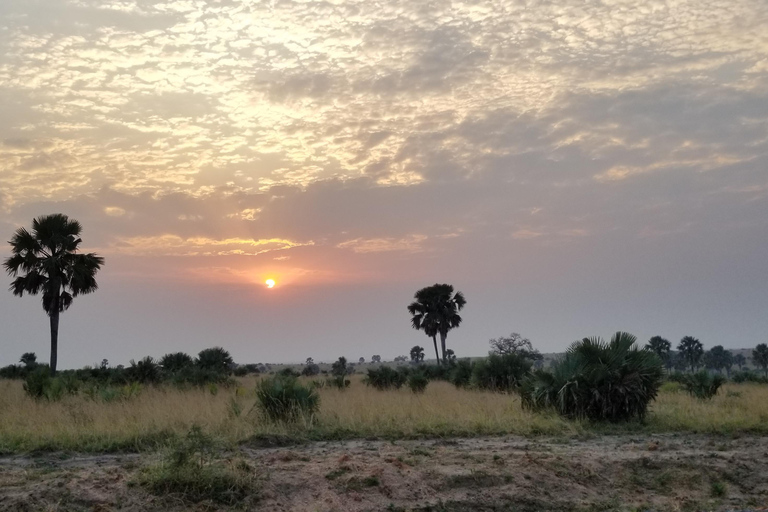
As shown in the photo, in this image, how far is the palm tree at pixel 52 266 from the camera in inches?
1232

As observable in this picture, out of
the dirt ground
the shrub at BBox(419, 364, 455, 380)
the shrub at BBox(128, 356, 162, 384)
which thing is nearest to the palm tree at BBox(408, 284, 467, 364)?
the shrub at BBox(419, 364, 455, 380)

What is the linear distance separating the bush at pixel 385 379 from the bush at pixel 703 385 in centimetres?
1223

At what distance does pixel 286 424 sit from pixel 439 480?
18.1ft

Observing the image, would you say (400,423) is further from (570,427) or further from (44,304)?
(44,304)

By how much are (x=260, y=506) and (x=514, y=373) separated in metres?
18.6

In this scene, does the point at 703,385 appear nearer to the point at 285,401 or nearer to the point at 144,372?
the point at 285,401

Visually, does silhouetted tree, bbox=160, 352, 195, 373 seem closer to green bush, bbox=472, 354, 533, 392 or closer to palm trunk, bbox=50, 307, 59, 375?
palm trunk, bbox=50, 307, 59, 375

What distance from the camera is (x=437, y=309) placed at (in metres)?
64.9

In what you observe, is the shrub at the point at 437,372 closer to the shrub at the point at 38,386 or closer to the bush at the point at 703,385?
the bush at the point at 703,385

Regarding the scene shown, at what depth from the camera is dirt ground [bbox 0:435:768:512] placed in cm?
874

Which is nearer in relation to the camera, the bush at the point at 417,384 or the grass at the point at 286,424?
the grass at the point at 286,424

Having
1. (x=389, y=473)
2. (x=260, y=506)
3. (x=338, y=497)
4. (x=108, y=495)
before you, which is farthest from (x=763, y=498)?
(x=108, y=495)

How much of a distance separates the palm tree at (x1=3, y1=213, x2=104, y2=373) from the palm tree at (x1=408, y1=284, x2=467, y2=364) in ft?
125

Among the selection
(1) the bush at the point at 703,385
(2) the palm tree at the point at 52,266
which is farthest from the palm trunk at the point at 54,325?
(1) the bush at the point at 703,385
